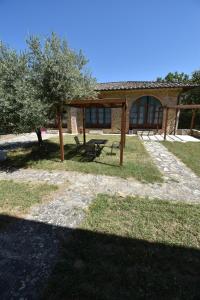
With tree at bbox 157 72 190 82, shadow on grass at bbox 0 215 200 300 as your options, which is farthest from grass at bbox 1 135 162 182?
tree at bbox 157 72 190 82

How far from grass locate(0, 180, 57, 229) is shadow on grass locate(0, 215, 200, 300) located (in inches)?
32.0

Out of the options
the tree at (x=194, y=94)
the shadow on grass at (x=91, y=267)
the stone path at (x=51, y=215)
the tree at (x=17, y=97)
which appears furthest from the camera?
the tree at (x=194, y=94)

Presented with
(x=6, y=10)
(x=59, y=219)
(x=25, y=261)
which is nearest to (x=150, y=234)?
(x=59, y=219)

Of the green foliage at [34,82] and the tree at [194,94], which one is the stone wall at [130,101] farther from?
the tree at [194,94]

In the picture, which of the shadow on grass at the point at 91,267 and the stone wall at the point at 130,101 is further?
the stone wall at the point at 130,101

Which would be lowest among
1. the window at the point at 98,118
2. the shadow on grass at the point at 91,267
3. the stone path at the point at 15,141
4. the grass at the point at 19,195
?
the shadow on grass at the point at 91,267

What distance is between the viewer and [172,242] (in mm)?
2959

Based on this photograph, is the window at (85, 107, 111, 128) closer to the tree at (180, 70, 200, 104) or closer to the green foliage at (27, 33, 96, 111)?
the green foliage at (27, 33, 96, 111)

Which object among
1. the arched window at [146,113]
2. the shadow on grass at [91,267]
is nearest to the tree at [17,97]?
the shadow on grass at [91,267]

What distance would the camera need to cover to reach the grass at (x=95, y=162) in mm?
6315

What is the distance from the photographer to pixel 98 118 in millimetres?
16938

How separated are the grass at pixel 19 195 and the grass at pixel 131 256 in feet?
5.22

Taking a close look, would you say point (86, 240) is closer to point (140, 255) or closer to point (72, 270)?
point (72, 270)

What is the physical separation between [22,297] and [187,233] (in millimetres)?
2853
